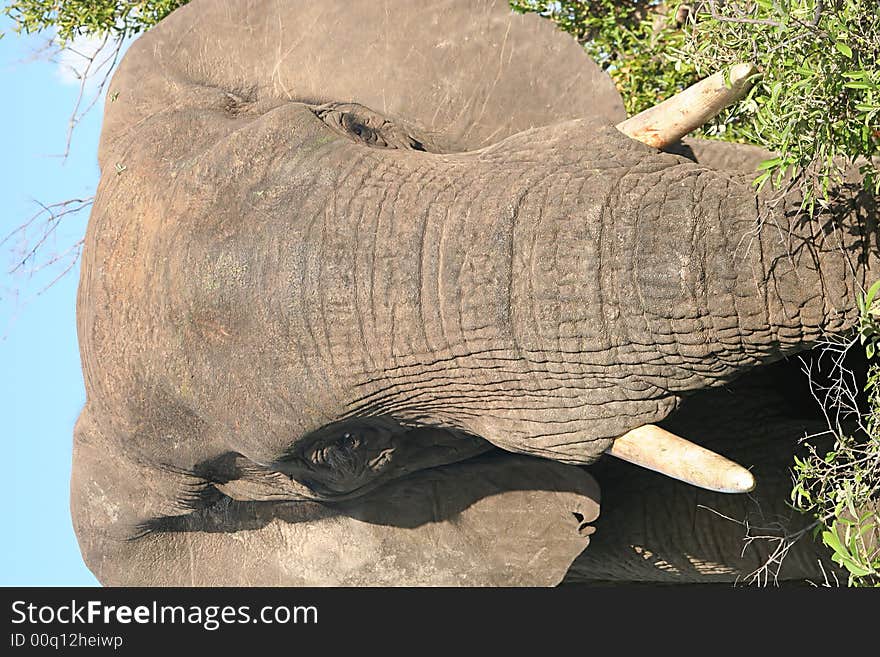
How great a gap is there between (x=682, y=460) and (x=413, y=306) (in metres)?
0.69

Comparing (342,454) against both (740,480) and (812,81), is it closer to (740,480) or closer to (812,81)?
(740,480)

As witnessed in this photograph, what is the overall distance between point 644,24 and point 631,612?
3014 millimetres

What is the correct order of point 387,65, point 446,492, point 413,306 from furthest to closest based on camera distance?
point 446,492 < point 387,65 < point 413,306

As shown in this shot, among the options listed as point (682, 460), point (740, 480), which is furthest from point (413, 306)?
point (740, 480)

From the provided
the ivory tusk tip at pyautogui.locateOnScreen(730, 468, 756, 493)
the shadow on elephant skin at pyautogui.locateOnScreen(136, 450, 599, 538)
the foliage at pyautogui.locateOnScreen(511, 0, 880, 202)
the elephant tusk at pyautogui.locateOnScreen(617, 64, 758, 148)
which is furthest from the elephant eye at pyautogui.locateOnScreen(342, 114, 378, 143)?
the ivory tusk tip at pyautogui.locateOnScreen(730, 468, 756, 493)

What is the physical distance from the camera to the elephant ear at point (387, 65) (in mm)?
3348

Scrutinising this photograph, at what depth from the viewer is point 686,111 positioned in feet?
9.33

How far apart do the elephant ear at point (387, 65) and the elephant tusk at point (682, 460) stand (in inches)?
37.3

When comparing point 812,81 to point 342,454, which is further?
point 342,454

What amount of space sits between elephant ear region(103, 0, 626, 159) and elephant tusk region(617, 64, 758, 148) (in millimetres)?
353

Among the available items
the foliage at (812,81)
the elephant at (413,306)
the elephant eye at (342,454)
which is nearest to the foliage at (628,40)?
the elephant at (413,306)

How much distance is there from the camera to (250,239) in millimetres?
2898

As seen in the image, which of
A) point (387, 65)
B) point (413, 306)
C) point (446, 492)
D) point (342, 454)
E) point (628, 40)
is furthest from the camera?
point (628, 40)

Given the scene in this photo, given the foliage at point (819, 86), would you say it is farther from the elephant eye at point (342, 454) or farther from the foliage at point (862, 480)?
the elephant eye at point (342, 454)
